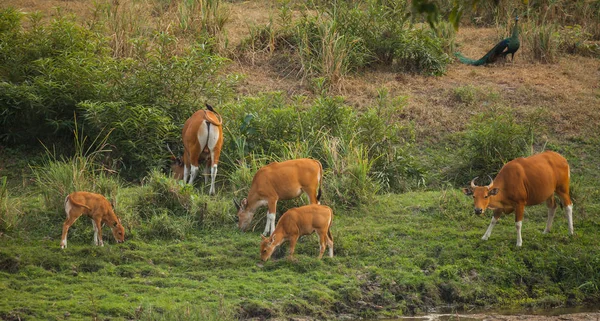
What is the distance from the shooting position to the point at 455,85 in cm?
1698

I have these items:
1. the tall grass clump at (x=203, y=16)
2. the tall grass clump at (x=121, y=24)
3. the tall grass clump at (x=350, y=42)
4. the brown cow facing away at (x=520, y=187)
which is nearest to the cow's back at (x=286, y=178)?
the brown cow facing away at (x=520, y=187)

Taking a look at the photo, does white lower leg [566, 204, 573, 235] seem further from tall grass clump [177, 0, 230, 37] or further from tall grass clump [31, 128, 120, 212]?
tall grass clump [177, 0, 230, 37]

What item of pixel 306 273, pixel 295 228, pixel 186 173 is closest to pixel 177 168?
pixel 186 173

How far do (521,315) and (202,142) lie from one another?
527cm

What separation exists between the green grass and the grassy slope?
0.01 m

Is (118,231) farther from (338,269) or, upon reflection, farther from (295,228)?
(338,269)

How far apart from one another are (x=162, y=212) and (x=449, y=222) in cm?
373

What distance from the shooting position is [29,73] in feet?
47.1

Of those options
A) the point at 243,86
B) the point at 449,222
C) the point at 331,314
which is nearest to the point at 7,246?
the point at 331,314

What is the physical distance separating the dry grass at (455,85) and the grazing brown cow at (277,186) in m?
4.55

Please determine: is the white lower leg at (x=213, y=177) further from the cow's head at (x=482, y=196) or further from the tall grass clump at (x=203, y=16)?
the tall grass clump at (x=203, y=16)

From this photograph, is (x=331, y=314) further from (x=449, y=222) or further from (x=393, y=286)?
(x=449, y=222)

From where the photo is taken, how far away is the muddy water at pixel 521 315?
9.52 meters

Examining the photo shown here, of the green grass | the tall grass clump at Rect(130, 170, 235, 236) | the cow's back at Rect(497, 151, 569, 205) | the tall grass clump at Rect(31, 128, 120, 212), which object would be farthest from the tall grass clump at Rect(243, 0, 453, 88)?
the cow's back at Rect(497, 151, 569, 205)
